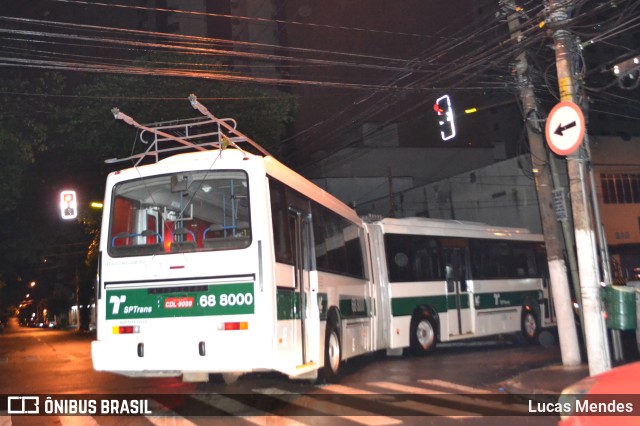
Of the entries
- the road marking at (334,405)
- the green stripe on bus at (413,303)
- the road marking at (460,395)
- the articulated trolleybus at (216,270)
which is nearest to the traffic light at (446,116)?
the green stripe on bus at (413,303)

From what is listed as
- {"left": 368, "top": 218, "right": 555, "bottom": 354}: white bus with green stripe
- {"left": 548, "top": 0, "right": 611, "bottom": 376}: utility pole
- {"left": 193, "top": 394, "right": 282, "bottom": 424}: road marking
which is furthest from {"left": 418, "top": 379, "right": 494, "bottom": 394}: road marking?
{"left": 193, "top": 394, "right": 282, "bottom": 424}: road marking

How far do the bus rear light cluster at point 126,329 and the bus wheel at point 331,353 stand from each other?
3.37 meters

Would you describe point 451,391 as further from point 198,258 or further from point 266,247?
point 198,258

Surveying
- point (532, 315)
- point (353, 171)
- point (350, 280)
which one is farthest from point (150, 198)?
point (353, 171)

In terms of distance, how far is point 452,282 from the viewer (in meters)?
15.7

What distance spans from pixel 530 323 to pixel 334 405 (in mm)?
11369

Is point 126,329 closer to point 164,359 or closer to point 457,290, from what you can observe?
point 164,359

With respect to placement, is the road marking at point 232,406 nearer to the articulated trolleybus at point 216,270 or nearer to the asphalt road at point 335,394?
the asphalt road at point 335,394

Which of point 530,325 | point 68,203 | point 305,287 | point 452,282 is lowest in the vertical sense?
point 530,325

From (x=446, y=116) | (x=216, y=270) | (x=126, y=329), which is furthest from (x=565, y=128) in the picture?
(x=126, y=329)

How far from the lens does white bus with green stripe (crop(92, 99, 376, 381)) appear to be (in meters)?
7.66

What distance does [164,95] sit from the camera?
18922 millimetres

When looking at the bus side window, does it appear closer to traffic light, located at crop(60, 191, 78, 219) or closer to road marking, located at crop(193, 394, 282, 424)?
road marking, located at crop(193, 394, 282, 424)

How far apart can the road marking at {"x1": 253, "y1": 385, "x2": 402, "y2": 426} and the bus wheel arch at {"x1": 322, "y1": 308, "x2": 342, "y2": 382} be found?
34 cm
